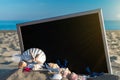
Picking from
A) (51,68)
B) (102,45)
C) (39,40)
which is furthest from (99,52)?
(39,40)

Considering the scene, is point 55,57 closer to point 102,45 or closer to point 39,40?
point 39,40

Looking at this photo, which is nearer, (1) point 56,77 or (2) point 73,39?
(1) point 56,77

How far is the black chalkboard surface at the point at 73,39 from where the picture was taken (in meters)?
2.55

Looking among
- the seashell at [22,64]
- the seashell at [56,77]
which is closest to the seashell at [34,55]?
the seashell at [22,64]

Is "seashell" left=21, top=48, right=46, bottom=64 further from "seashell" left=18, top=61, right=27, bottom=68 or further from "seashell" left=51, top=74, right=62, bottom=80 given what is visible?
"seashell" left=51, top=74, right=62, bottom=80

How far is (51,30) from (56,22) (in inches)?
3.8

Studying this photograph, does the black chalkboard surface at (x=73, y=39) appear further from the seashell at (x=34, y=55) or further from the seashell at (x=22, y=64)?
the seashell at (x=22, y=64)

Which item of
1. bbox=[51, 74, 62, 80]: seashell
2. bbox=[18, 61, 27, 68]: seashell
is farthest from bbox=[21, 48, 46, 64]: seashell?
bbox=[51, 74, 62, 80]: seashell

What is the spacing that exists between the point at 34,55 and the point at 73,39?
37cm

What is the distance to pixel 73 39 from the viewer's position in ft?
8.79

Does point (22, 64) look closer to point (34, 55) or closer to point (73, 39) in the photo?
point (34, 55)

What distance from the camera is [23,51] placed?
294cm

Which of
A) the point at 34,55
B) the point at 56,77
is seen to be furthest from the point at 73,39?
the point at 56,77

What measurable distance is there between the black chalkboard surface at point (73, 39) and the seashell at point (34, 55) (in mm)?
155
